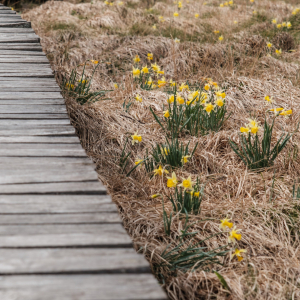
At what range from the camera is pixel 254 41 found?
600 cm

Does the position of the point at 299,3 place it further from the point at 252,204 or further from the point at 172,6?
the point at 252,204

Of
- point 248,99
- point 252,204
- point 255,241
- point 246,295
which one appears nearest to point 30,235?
point 246,295

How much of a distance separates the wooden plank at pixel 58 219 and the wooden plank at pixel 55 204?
19 mm

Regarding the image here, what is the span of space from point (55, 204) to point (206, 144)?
1.89 metres

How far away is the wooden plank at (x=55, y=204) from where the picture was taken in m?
1.40

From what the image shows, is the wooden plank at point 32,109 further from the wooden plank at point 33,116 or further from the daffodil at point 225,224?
the daffodil at point 225,224

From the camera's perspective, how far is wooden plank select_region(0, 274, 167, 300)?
1.04 m

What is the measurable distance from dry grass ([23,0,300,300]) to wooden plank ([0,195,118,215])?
1.38ft

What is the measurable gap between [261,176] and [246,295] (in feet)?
3.73

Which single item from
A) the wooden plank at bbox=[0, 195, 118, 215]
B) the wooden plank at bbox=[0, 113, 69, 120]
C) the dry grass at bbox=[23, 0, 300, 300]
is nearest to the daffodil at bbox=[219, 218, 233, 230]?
the dry grass at bbox=[23, 0, 300, 300]

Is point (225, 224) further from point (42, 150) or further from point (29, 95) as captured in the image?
point (29, 95)

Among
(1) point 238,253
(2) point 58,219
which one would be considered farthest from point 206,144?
(2) point 58,219

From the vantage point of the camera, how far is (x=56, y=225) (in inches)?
52.2

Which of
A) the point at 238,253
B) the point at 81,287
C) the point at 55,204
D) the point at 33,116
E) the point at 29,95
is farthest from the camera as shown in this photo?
the point at 29,95
